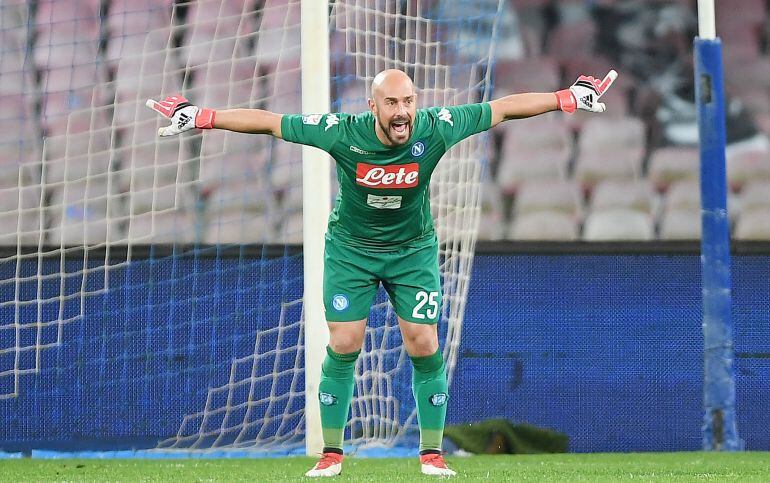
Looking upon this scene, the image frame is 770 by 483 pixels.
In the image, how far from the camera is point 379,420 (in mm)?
6379

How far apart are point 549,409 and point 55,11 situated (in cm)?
349

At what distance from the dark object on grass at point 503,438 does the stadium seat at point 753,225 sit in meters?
1.62

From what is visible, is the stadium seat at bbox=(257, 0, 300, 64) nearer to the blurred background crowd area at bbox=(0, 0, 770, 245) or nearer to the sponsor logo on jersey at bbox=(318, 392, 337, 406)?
the blurred background crowd area at bbox=(0, 0, 770, 245)

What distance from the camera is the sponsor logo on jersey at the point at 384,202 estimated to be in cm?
436

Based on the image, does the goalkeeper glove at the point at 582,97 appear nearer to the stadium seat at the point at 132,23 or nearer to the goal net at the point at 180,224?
the goal net at the point at 180,224

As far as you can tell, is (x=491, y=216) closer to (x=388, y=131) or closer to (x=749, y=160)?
(x=749, y=160)

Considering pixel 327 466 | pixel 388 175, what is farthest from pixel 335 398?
pixel 388 175

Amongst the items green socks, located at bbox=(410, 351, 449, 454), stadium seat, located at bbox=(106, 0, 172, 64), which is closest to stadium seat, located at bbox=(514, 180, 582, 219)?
stadium seat, located at bbox=(106, 0, 172, 64)

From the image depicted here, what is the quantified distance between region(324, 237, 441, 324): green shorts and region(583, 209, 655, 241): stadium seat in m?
3.03

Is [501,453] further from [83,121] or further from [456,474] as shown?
[83,121]

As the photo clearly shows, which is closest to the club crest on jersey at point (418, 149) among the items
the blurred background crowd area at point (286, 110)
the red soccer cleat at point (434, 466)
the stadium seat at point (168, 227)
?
the red soccer cleat at point (434, 466)

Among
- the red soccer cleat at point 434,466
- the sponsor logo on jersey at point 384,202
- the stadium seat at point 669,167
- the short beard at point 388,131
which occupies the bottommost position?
the red soccer cleat at point 434,466

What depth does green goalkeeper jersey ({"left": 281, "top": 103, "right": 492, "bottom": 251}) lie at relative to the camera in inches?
170

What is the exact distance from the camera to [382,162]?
4.32m
